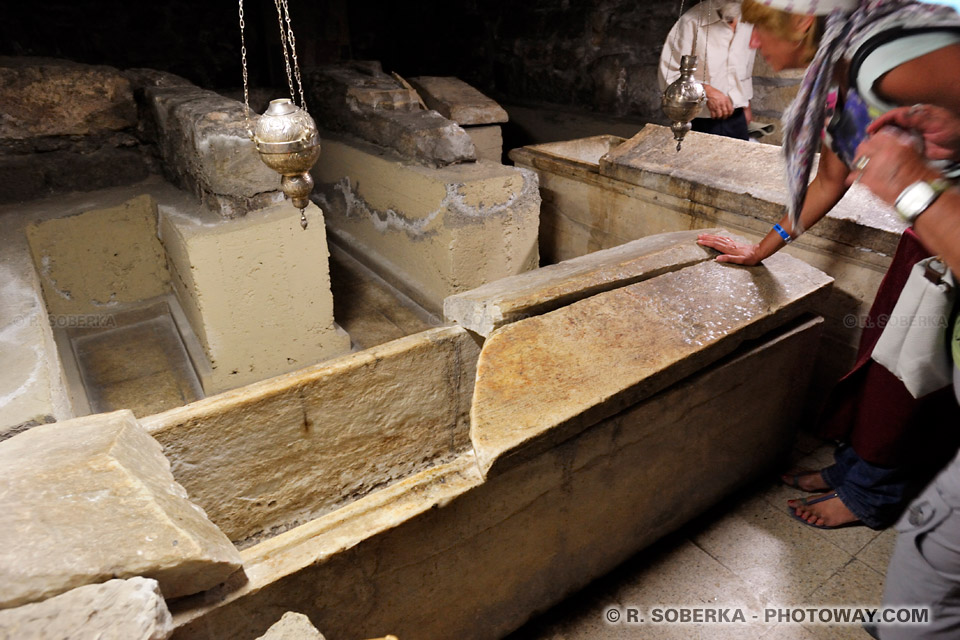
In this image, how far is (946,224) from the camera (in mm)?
1129

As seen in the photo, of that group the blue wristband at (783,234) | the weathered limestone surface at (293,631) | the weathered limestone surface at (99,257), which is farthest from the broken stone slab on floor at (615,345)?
the weathered limestone surface at (99,257)

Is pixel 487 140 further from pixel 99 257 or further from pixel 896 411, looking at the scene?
pixel 896 411

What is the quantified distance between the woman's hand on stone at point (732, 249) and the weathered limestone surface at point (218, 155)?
6.17ft

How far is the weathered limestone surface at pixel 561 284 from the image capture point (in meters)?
1.88

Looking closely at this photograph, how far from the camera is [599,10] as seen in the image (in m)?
5.21

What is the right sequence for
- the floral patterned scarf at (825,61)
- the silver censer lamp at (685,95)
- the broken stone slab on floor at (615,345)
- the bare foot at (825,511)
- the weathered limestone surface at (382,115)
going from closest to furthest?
the floral patterned scarf at (825,61) < the broken stone slab on floor at (615,345) < the bare foot at (825,511) < the silver censer lamp at (685,95) < the weathered limestone surface at (382,115)

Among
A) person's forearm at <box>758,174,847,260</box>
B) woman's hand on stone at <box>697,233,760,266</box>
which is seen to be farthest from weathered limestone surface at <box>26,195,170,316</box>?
person's forearm at <box>758,174,847,260</box>

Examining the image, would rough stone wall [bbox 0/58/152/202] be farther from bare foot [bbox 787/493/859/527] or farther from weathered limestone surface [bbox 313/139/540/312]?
bare foot [bbox 787/493/859/527]

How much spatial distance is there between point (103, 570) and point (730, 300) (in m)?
1.83

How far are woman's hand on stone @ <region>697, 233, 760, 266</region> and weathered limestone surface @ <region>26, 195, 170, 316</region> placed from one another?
2.66 m

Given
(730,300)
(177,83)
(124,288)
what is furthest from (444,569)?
(177,83)

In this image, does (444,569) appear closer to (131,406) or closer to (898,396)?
(898,396)

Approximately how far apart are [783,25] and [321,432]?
5.62 ft

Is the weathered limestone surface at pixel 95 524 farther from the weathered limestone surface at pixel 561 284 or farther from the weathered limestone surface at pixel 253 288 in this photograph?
the weathered limestone surface at pixel 253 288
